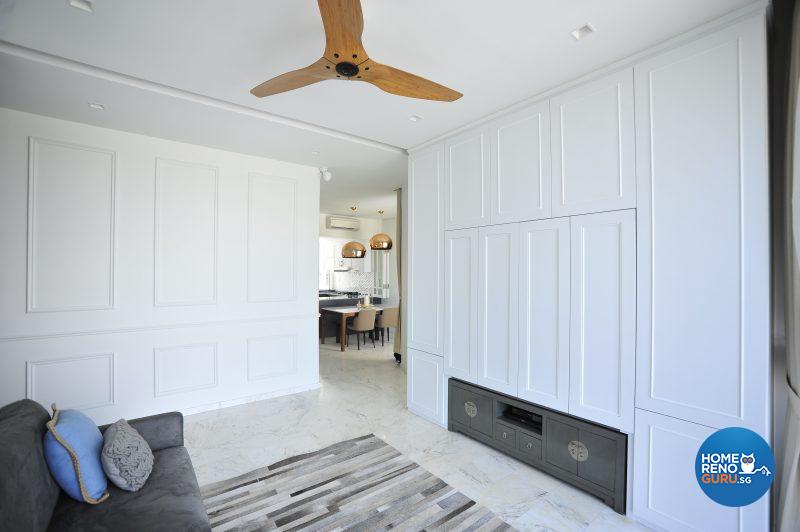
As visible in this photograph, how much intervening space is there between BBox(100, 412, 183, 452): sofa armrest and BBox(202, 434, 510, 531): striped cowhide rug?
51 cm

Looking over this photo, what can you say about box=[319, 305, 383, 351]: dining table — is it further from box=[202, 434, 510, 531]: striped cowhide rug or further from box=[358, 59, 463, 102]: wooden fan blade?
box=[358, 59, 463, 102]: wooden fan blade

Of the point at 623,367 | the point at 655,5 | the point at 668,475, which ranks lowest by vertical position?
the point at 668,475

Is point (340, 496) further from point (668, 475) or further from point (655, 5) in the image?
point (655, 5)

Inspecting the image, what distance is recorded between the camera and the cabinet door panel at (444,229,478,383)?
325 centimetres

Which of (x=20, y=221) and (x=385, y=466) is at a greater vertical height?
(x=20, y=221)

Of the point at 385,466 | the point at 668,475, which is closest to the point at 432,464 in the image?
the point at 385,466

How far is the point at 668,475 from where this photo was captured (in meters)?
2.07

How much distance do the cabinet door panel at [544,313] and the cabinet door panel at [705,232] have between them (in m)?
0.48

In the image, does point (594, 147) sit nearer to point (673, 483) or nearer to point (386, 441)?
point (673, 483)

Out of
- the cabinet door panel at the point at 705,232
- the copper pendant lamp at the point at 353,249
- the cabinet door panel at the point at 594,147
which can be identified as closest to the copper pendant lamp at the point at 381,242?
the copper pendant lamp at the point at 353,249

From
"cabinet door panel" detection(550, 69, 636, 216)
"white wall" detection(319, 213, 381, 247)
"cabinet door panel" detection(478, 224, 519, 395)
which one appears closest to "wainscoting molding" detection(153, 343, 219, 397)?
"cabinet door panel" detection(478, 224, 519, 395)

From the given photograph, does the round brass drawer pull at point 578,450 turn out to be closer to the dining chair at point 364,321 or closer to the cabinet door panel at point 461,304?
the cabinet door panel at point 461,304

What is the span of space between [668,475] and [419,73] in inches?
114

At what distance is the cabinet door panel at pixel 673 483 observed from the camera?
6.14 feet
